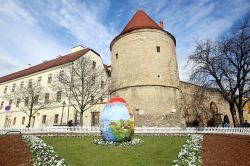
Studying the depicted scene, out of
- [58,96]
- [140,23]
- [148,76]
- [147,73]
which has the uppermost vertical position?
[140,23]

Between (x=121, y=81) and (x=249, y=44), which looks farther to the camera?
(x=121, y=81)

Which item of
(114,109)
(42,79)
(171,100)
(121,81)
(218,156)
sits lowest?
(218,156)

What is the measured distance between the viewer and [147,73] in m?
26.5

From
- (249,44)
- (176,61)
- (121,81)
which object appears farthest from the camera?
(176,61)

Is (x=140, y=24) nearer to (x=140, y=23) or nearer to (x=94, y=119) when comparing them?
(x=140, y=23)

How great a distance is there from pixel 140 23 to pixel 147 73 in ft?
28.5

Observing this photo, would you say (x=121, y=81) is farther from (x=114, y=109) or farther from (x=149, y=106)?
(x=114, y=109)

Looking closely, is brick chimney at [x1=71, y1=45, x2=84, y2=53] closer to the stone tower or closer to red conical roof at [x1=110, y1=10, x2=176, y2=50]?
red conical roof at [x1=110, y1=10, x2=176, y2=50]

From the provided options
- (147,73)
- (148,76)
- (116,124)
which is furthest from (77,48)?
(116,124)

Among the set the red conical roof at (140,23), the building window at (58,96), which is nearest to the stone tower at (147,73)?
the red conical roof at (140,23)

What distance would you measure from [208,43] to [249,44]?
408cm

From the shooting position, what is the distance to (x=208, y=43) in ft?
73.4

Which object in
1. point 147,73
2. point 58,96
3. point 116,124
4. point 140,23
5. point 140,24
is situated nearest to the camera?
point 116,124

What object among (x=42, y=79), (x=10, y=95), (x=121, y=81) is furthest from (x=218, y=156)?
(x=10, y=95)
